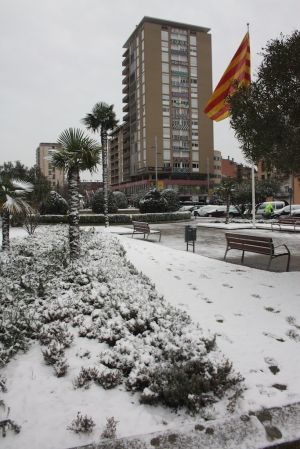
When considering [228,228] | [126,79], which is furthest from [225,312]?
[126,79]

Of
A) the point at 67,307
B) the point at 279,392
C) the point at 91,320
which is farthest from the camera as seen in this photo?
the point at 67,307

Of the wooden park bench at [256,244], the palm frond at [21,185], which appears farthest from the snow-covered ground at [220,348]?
the palm frond at [21,185]

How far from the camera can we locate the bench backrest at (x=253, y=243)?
8.95 metres

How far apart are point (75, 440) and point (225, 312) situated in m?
3.28

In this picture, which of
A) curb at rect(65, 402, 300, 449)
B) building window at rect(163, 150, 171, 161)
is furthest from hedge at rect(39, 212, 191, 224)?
building window at rect(163, 150, 171, 161)

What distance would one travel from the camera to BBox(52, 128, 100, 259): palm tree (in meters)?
9.52

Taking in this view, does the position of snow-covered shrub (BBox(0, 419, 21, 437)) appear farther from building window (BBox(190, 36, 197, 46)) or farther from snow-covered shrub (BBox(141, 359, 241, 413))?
building window (BBox(190, 36, 197, 46))

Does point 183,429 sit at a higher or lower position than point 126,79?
lower

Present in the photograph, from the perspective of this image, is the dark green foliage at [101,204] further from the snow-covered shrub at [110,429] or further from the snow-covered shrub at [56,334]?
the snow-covered shrub at [110,429]

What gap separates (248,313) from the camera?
5473 millimetres

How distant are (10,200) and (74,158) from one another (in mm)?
3005

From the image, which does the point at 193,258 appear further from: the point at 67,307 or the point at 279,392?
the point at 279,392

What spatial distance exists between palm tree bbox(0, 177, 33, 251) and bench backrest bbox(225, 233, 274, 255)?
672 centimetres

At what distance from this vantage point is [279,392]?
132 inches
